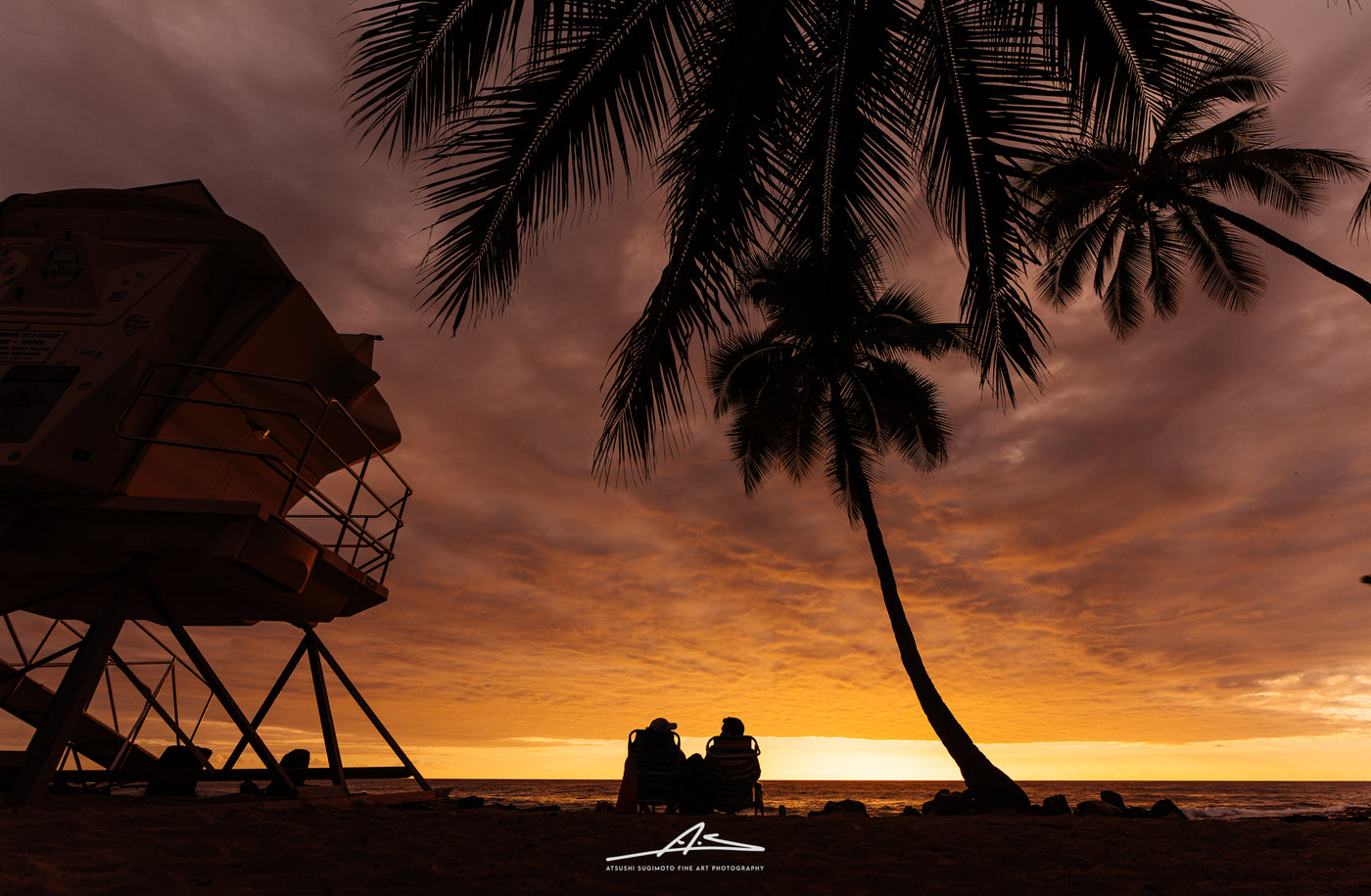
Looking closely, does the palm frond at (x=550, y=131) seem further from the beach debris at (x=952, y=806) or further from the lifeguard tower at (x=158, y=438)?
the beach debris at (x=952, y=806)

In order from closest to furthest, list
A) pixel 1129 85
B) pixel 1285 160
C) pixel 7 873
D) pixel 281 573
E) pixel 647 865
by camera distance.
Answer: pixel 7 873 → pixel 647 865 → pixel 1129 85 → pixel 281 573 → pixel 1285 160

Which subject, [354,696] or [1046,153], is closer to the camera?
[1046,153]

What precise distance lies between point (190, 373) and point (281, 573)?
2.06 meters

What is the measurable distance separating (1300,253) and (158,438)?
15.8 meters

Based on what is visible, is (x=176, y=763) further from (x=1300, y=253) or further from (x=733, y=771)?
(x=1300, y=253)

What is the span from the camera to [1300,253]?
1148 centimetres

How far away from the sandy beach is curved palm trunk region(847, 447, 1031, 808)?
620 centimetres

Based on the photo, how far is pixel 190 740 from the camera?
31.1 ft

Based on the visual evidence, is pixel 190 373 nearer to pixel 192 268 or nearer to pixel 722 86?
pixel 192 268

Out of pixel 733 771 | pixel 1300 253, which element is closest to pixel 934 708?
pixel 733 771

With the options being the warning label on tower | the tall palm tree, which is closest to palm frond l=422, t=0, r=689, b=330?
the tall palm tree

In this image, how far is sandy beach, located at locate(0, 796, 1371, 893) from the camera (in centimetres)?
389

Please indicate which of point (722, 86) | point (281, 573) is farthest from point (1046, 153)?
point (281, 573)

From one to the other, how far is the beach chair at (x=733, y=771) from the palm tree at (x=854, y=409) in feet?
19.9
